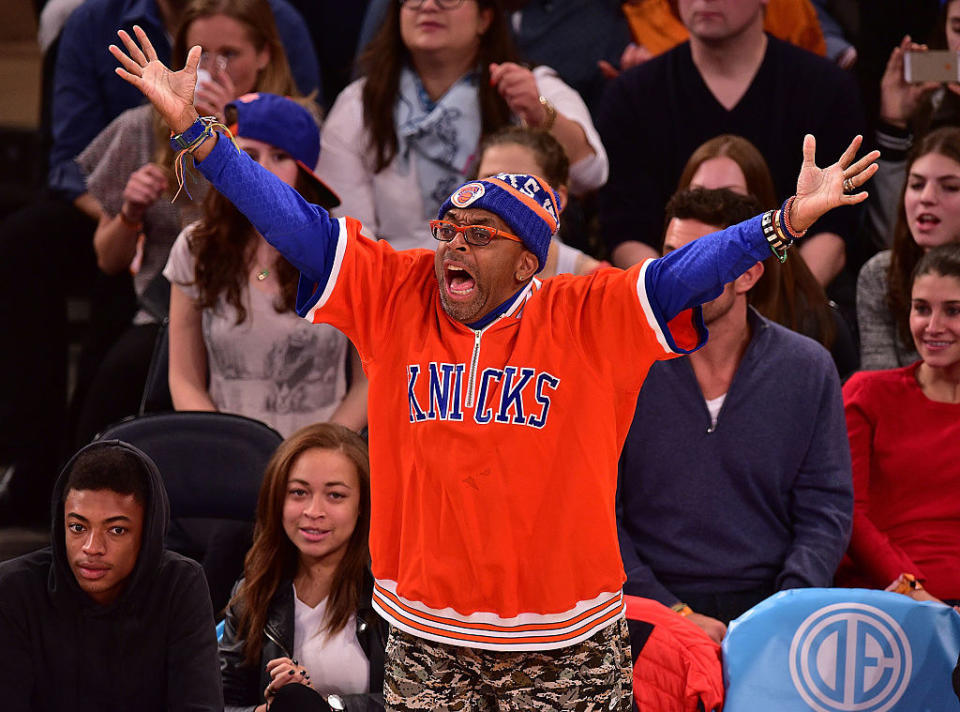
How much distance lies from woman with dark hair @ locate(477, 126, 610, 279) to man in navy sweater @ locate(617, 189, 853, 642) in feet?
1.62

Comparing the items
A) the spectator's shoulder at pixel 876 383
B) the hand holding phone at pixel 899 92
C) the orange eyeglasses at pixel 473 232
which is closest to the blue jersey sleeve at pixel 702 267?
the orange eyeglasses at pixel 473 232

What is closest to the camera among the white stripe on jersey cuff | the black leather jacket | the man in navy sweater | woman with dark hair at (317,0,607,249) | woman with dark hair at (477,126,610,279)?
the white stripe on jersey cuff

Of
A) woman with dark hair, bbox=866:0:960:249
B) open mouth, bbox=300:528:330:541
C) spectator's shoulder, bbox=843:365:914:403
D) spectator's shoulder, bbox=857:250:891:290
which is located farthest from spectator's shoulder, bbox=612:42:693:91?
open mouth, bbox=300:528:330:541

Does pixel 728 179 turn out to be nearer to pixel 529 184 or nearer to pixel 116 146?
pixel 529 184

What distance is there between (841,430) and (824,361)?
18 centimetres

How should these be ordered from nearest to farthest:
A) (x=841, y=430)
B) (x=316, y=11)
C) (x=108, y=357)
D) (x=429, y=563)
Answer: (x=429, y=563) → (x=841, y=430) → (x=108, y=357) → (x=316, y=11)

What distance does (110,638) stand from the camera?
2896 mm

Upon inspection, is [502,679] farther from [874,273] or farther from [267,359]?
[874,273]

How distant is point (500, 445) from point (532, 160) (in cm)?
156

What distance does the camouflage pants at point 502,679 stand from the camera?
2385mm

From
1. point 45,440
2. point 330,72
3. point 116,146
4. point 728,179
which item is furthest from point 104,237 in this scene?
point 728,179

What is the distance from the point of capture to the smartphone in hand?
4.42 m

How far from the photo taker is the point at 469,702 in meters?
2.41

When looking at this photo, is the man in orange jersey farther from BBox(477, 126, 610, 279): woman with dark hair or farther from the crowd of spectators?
BBox(477, 126, 610, 279): woman with dark hair
